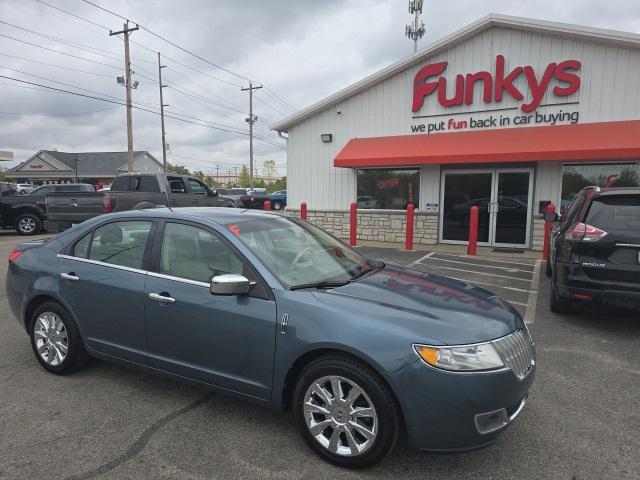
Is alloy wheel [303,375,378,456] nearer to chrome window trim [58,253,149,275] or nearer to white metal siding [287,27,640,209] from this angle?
chrome window trim [58,253,149,275]

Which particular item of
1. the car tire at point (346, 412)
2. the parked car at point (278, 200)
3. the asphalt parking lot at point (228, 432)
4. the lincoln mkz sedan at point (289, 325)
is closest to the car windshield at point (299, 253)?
the lincoln mkz sedan at point (289, 325)

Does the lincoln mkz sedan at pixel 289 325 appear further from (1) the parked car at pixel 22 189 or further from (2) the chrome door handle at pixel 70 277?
(1) the parked car at pixel 22 189

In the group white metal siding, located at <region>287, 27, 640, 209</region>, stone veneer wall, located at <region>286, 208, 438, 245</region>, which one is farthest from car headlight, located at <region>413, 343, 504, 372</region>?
stone veneer wall, located at <region>286, 208, 438, 245</region>

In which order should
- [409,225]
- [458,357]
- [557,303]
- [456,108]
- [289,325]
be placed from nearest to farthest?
[458,357], [289,325], [557,303], [409,225], [456,108]

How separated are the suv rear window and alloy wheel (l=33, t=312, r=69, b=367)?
18.2 feet

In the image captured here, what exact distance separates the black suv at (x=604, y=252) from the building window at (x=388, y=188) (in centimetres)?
786

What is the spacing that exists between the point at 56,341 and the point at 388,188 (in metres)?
10.8

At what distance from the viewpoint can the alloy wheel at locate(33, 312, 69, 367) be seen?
388 cm

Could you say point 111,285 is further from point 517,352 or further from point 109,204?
point 109,204

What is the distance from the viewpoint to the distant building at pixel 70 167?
62.3m

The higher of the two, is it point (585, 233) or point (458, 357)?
point (585, 233)

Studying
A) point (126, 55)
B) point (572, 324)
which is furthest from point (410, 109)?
point (126, 55)

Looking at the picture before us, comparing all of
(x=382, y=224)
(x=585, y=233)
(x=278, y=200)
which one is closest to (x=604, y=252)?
(x=585, y=233)

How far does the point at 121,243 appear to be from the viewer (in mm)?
3740
